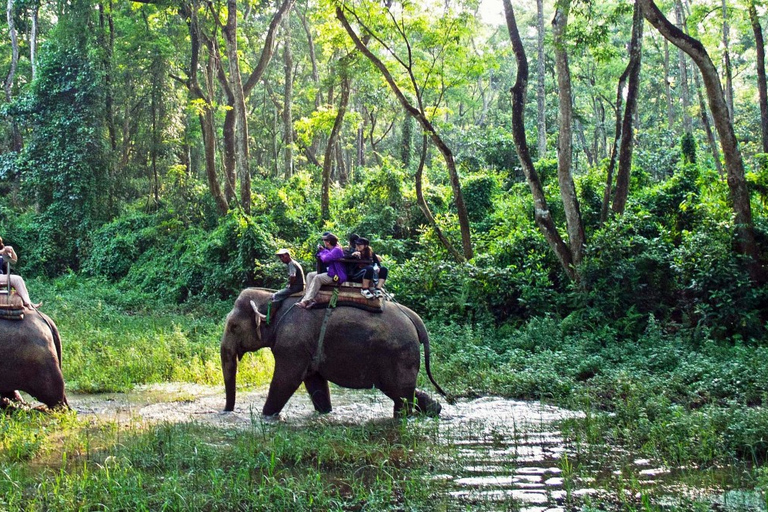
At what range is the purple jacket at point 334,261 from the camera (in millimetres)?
8664

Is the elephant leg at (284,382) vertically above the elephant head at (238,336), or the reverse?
the elephant head at (238,336)

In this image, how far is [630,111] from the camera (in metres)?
13.4

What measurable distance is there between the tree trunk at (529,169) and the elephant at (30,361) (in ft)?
28.2

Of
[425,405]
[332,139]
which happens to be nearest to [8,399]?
[425,405]

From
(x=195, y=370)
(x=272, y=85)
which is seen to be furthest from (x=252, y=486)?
(x=272, y=85)

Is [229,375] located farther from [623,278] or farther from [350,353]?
[623,278]

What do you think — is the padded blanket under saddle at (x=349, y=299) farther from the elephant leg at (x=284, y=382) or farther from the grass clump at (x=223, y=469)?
the grass clump at (x=223, y=469)

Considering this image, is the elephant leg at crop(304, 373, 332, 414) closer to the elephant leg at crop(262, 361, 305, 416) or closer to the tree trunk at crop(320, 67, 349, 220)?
the elephant leg at crop(262, 361, 305, 416)

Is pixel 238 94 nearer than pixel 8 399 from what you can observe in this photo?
No

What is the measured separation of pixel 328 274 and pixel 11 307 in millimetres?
3486

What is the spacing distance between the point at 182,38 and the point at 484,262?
58.3ft

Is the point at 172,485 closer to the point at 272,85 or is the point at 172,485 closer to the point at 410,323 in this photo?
the point at 410,323

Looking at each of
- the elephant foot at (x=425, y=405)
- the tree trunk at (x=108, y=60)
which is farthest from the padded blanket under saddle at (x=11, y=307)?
the tree trunk at (x=108, y=60)

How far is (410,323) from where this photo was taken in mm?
8727
